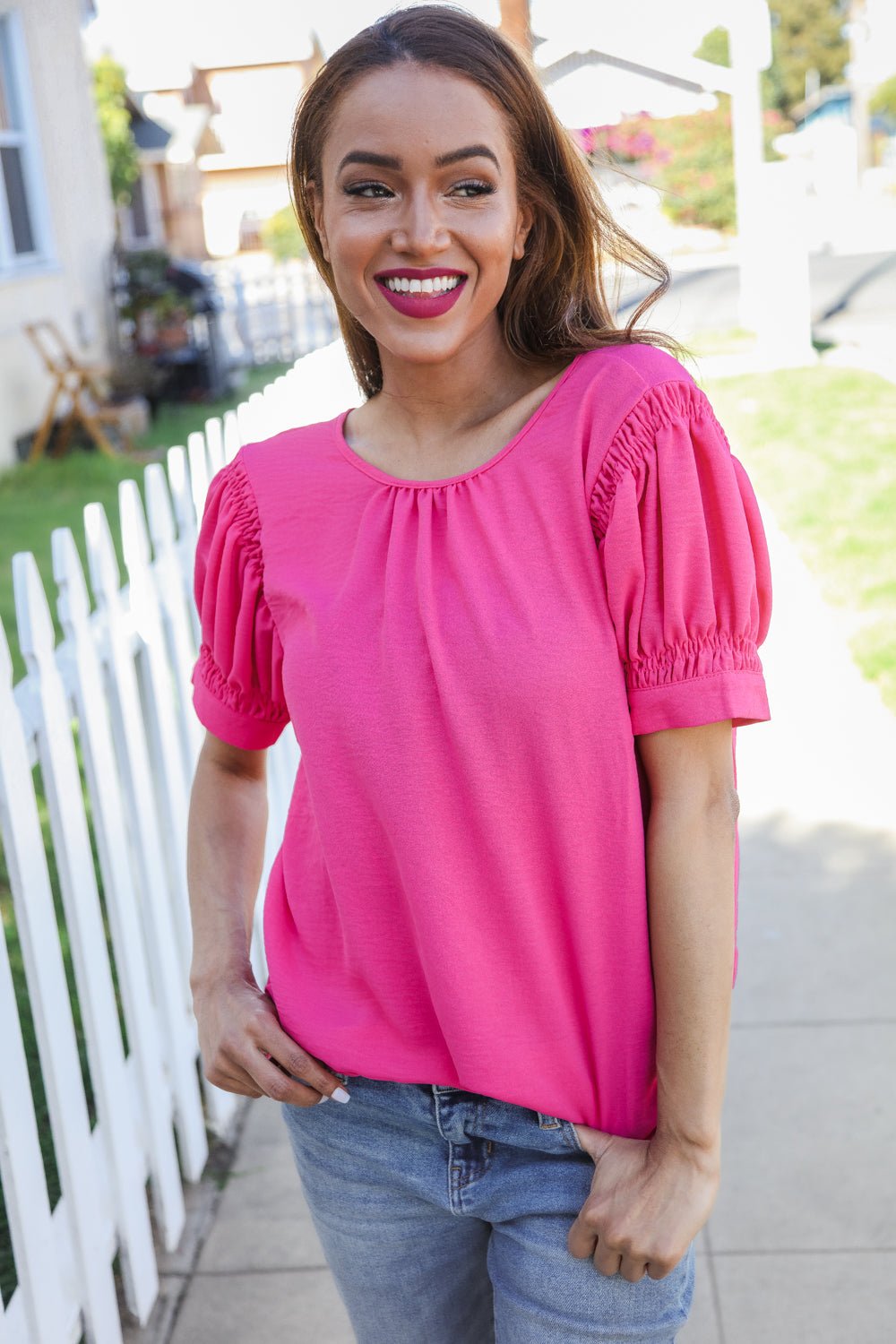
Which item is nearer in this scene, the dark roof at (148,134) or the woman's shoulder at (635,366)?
the woman's shoulder at (635,366)

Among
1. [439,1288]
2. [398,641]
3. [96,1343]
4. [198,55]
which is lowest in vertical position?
[96,1343]

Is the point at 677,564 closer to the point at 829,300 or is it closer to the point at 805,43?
the point at 829,300

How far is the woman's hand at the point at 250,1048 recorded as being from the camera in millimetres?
A: 1442

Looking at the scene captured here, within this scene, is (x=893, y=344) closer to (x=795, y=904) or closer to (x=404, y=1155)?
(x=795, y=904)

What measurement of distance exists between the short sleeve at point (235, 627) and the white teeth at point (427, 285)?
0.28 metres

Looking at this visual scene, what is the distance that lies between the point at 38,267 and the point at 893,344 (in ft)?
24.6

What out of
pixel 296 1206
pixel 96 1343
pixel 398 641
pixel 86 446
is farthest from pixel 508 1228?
pixel 86 446

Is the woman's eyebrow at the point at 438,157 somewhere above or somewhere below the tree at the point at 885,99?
below

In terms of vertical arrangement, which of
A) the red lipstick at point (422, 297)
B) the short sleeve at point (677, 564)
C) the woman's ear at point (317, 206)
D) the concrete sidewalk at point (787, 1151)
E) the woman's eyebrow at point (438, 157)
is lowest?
the concrete sidewalk at point (787, 1151)

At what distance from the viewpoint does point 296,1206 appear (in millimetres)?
2818

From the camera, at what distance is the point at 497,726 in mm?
1257

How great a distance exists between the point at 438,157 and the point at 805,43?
72.4 m

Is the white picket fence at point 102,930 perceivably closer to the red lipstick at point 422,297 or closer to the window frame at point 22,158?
the red lipstick at point 422,297

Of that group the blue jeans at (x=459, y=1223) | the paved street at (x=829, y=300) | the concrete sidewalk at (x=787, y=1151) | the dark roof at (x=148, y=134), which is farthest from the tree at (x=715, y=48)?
the blue jeans at (x=459, y=1223)
